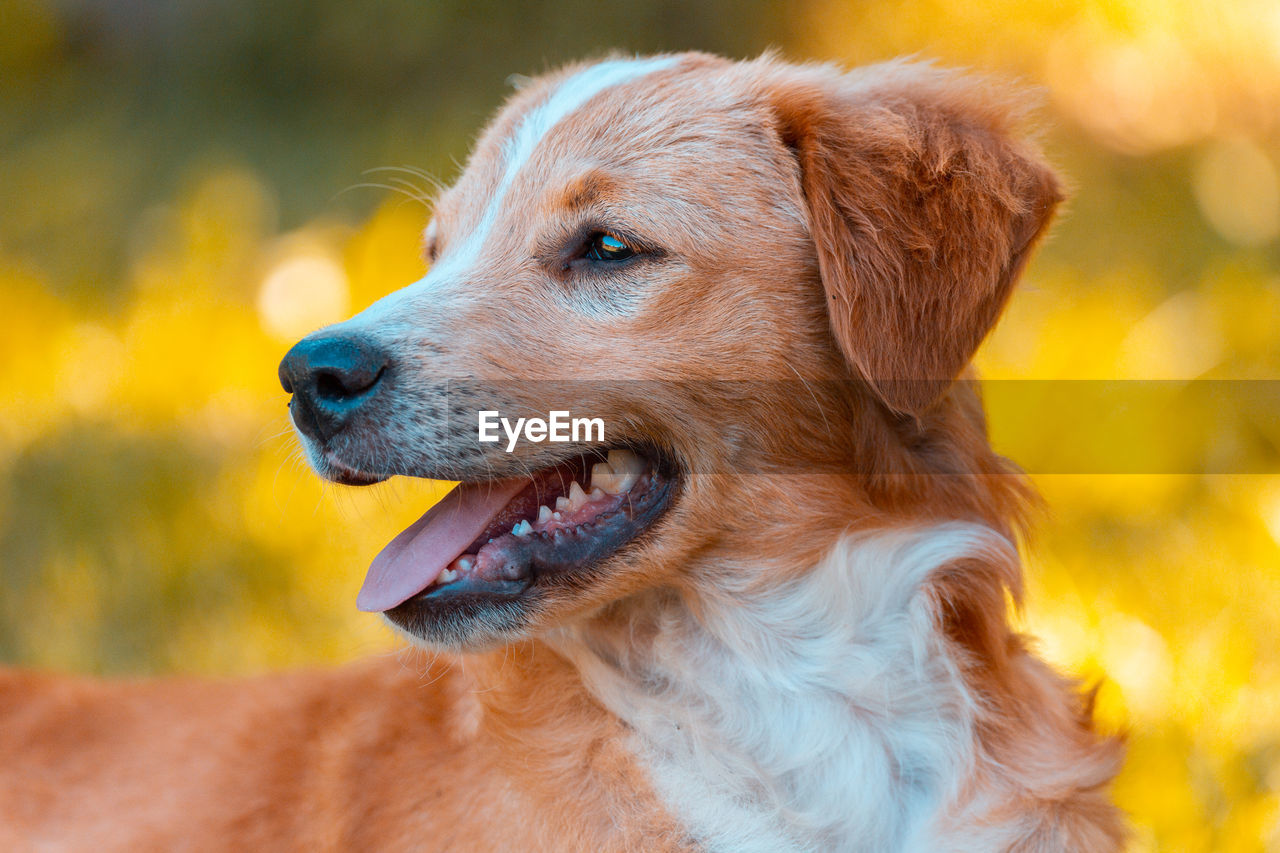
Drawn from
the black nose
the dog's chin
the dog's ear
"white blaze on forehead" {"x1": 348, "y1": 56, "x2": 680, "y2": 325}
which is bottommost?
the dog's chin

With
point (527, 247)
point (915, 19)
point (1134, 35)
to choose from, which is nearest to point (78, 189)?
point (915, 19)

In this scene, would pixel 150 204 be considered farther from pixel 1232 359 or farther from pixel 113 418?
pixel 1232 359

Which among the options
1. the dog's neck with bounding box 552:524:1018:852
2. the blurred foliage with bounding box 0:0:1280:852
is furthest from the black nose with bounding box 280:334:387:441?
the blurred foliage with bounding box 0:0:1280:852

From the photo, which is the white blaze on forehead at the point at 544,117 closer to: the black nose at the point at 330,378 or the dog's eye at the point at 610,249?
the dog's eye at the point at 610,249

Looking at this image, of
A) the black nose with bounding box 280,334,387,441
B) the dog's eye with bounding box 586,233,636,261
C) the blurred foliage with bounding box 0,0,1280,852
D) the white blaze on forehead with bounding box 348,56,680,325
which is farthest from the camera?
the blurred foliage with bounding box 0,0,1280,852

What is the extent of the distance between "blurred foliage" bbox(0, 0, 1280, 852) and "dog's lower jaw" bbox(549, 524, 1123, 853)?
0.54 metres

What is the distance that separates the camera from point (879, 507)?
2.15 meters

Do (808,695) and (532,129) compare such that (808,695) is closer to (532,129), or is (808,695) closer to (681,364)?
(681,364)

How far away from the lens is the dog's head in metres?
2.04

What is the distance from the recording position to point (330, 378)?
2023 millimetres

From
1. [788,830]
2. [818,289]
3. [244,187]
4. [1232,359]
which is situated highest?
[244,187]

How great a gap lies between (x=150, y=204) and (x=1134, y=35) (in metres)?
5.88

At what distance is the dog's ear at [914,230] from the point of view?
2068 millimetres

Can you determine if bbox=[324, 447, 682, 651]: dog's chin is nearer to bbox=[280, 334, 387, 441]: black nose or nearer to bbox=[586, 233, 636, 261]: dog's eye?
bbox=[280, 334, 387, 441]: black nose
